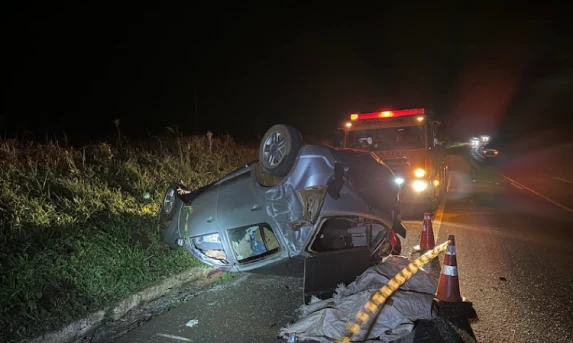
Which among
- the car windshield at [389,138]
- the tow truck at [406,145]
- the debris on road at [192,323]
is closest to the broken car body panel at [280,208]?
the debris on road at [192,323]

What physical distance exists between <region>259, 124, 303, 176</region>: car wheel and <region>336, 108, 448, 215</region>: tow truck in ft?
18.0

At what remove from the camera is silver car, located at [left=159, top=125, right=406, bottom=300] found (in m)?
3.79

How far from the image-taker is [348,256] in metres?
4.10

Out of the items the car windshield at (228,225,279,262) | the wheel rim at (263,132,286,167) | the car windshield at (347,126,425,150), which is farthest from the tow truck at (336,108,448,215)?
the wheel rim at (263,132,286,167)

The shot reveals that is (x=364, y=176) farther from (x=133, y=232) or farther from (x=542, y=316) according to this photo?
(x=133, y=232)

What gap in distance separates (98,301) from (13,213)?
1680mm

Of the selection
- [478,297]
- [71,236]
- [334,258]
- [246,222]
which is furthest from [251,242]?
[478,297]

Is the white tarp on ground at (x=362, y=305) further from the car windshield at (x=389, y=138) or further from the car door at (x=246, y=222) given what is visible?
the car windshield at (x=389, y=138)

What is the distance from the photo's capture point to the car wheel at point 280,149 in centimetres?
389

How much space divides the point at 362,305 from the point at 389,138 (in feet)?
23.1

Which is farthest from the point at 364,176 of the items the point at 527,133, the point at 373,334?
the point at 527,133

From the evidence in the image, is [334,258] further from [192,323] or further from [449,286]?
[192,323]

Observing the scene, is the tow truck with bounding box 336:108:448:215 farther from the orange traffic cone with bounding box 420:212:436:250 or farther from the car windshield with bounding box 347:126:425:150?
the orange traffic cone with bounding box 420:212:436:250

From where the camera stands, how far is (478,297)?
171 inches
